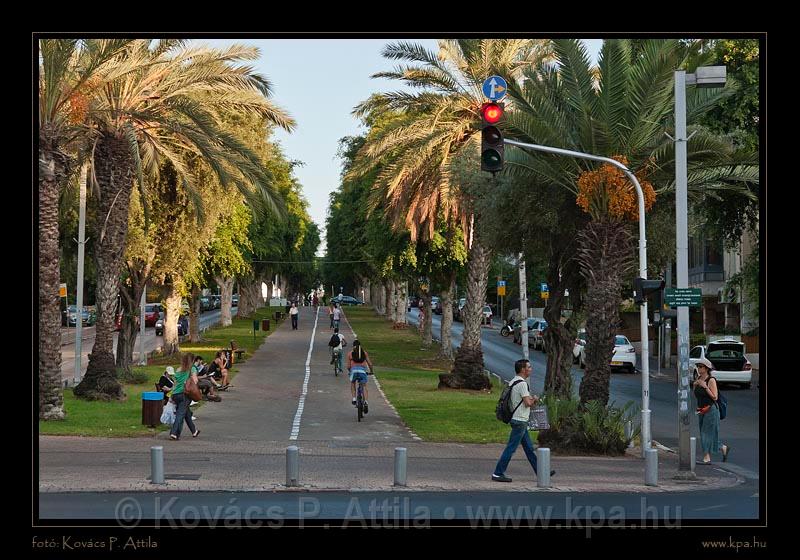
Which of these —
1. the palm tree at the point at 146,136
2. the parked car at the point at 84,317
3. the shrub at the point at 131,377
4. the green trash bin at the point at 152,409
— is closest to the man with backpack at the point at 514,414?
the green trash bin at the point at 152,409

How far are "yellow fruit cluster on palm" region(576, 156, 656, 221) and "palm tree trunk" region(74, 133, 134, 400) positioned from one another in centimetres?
1314

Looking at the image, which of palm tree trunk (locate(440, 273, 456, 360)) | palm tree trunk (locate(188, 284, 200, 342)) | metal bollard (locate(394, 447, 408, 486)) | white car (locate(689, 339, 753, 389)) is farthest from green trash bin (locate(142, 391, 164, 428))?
palm tree trunk (locate(188, 284, 200, 342))

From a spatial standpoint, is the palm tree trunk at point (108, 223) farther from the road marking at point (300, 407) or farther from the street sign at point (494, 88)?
the street sign at point (494, 88)

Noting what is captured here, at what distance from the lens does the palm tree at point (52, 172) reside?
2294 centimetres

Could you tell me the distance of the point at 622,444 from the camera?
2034 centimetres

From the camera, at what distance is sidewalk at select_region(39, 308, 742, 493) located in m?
15.8

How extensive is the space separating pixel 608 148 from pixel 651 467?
6984 mm

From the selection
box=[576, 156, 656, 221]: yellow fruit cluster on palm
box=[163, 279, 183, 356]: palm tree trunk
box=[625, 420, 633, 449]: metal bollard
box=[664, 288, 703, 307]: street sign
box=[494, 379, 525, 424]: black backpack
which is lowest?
box=[625, 420, 633, 449]: metal bollard

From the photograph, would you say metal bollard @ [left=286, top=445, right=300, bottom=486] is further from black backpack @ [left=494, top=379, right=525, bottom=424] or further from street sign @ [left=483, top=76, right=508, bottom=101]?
street sign @ [left=483, top=76, right=508, bottom=101]

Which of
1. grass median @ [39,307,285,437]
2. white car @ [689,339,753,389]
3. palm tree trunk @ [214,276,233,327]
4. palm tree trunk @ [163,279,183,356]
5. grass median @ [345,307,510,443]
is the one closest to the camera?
grass median @ [39,307,285,437]

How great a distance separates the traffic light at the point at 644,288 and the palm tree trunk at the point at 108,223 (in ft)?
47.9
